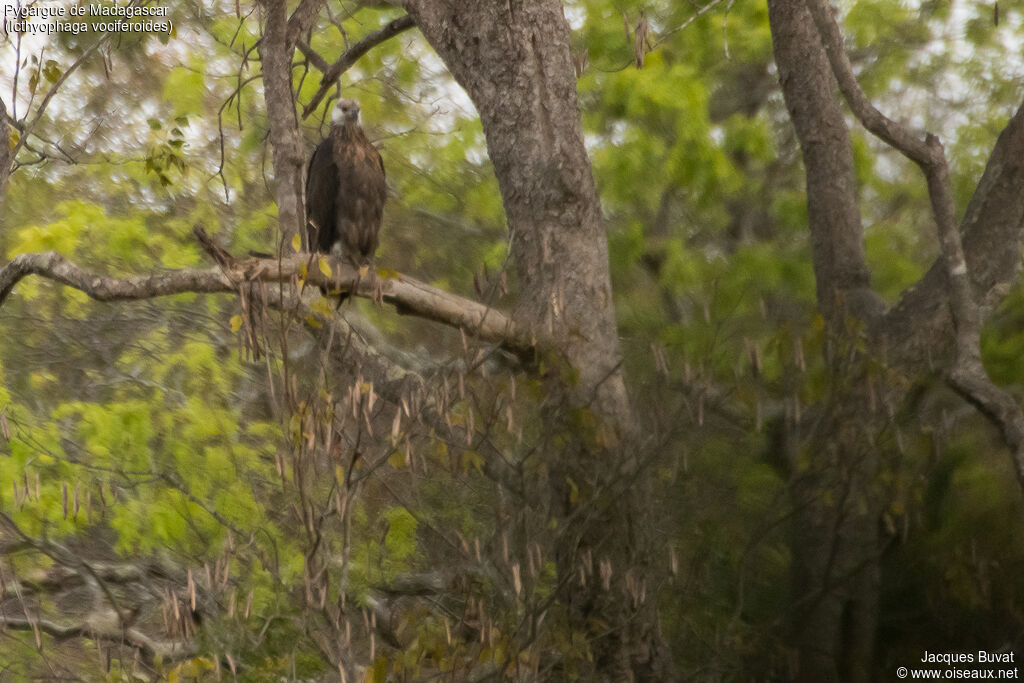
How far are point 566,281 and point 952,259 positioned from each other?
143 cm

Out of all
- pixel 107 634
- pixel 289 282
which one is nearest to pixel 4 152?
pixel 289 282

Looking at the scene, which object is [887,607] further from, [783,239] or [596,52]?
[596,52]

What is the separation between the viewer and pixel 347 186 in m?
4.77

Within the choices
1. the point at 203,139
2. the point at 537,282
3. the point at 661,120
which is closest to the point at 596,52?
the point at 661,120

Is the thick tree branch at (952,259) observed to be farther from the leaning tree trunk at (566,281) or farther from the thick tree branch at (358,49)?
the thick tree branch at (358,49)

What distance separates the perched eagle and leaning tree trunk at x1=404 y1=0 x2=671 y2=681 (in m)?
0.91

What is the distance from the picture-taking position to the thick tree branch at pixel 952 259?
3500mm

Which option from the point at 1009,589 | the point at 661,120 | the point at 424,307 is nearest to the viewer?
the point at 424,307

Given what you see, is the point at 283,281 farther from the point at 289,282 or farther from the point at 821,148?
the point at 821,148

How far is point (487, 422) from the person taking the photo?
11.2 feet

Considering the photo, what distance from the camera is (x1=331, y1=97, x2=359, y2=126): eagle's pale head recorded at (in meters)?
4.76

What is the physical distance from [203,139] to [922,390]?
5422 millimetres

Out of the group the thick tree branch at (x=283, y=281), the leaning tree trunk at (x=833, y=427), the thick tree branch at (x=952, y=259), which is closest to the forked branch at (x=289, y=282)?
the thick tree branch at (x=283, y=281)

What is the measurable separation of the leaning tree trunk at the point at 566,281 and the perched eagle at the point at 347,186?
0.91m
